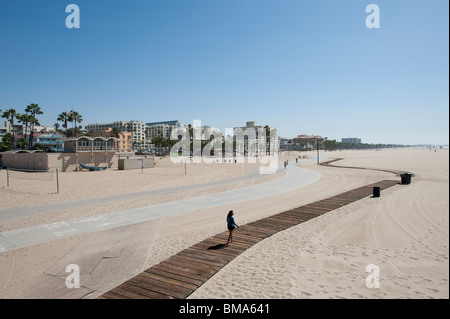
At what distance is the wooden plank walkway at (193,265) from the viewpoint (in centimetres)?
719

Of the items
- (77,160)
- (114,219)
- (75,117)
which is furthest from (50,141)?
(114,219)

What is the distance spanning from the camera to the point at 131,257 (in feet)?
32.1

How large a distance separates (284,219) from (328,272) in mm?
6037

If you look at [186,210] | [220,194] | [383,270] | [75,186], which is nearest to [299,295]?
[383,270]

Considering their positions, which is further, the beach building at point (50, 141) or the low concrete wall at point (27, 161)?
the beach building at point (50, 141)

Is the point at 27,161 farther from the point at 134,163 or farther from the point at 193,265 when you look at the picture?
the point at 193,265

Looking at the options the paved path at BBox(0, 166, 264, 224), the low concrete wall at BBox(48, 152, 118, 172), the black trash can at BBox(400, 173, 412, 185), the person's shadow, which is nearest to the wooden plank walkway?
the person's shadow

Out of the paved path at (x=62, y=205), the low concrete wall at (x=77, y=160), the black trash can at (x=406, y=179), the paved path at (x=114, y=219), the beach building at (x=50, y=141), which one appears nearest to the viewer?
the paved path at (x=114, y=219)

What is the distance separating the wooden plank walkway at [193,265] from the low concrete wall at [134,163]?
34327 millimetres

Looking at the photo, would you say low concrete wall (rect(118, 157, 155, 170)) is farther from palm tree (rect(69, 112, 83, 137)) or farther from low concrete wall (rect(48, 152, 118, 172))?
palm tree (rect(69, 112, 83, 137))

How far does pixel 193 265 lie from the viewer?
8.76 meters

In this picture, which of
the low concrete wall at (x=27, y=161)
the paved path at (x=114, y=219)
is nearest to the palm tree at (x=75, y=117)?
the low concrete wall at (x=27, y=161)

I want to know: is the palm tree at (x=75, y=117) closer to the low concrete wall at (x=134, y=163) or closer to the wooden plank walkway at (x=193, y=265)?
the low concrete wall at (x=134, y=163)
